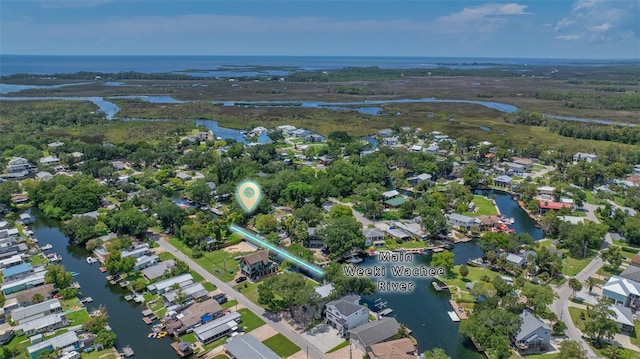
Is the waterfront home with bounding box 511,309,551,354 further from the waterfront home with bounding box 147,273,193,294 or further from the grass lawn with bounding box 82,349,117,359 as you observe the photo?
the grass lawn with bounding box 82,349,117,359

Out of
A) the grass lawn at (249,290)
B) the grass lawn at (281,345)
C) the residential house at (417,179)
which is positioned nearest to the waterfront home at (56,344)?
the grass lawn at (249,290)

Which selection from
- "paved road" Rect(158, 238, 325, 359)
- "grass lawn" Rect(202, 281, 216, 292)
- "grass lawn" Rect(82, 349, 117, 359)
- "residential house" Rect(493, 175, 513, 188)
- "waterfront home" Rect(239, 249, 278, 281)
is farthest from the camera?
"residential house" Rect(493, 175, 513, 188)

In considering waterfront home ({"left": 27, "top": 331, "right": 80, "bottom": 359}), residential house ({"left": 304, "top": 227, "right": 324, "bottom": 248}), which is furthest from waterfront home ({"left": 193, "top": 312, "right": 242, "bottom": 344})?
residential house ({"left": 304, "top": 227, "right": 324, "bottom": 248})

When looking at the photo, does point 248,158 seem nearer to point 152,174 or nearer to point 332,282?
point 152,174

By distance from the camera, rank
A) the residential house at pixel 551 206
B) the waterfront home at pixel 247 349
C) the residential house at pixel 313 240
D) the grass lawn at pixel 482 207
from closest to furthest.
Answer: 1. the waterfront home at pixel 247 349
2. the residential house at pixel 313 240
3. the residential house at pixel 551 206
4. the grass lawn at pixel 482 207

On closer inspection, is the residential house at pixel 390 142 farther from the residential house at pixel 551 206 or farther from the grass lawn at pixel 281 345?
the grass lawn at pixel 281 345

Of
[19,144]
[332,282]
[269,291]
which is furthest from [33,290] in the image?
[19,144]
